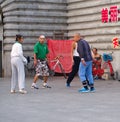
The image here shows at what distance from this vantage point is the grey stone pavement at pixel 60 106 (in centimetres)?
869

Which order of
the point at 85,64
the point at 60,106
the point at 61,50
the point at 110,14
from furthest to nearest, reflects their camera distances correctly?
1. the point at 61,50
2. the point at 110,14
3. the point at 85,64
4. the point at 60,106

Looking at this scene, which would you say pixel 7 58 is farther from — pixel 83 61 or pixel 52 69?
pixel 83 61

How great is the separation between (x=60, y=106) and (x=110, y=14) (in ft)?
31.5

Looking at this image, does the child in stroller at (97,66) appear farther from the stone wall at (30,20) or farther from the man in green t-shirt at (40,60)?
the man in green t-shirt at (40,60)

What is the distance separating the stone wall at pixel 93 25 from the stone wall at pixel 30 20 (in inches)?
23.5

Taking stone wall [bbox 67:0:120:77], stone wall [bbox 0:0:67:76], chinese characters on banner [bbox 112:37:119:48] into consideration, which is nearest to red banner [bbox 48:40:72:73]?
stone wall [bbox 67:0:120:77]

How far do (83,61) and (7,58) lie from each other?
9086 mm

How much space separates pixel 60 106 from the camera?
1033 centimetres

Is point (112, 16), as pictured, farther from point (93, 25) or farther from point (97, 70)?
point (97, 70)

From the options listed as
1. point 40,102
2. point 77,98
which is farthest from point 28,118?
point 77,98

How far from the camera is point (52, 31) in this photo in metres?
22.4

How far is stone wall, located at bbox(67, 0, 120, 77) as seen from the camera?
19266 millimetres

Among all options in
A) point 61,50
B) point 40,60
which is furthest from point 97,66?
point 40,60

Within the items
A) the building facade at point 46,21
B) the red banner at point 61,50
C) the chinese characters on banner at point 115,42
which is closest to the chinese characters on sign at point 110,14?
the building facade at point 46,21
